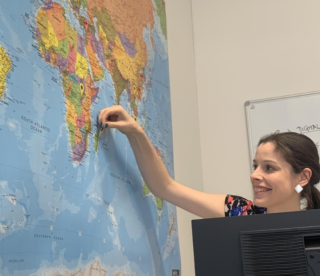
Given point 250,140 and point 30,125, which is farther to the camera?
point 250,140

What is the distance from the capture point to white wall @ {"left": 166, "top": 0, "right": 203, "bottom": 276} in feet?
6.72

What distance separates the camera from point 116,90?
149cm

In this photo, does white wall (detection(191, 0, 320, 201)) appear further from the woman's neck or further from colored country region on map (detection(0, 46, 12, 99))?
colored country region on map (detection(0, 46, 12, 99))

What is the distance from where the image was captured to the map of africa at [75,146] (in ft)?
3.25

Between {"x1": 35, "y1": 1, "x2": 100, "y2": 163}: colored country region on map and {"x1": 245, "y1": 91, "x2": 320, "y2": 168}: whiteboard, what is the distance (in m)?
1.31

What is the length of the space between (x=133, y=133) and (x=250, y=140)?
113 centimetres

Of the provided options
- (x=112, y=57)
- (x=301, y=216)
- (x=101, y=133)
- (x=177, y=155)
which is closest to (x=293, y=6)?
(x=177, y=155)

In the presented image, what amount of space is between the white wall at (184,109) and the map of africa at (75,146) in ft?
0.84

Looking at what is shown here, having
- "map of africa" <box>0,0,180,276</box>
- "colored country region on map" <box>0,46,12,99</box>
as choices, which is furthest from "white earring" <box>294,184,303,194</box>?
"colored country region on map" <box>0,46,12,99</box>

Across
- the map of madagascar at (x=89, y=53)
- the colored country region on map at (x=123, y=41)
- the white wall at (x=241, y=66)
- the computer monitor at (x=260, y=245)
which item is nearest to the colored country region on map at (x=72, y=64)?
the map of madagascar at (x=89, y=53)

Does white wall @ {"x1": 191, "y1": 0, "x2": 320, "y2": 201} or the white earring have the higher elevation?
white wall @ {"x1": 191, "y1": 0, "x2": 320, "y2": 201}

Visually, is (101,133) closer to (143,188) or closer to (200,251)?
(143,188)

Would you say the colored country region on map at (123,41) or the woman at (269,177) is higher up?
the colored country region on map at (123,41)

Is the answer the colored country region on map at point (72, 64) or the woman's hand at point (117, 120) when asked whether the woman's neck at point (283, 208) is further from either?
the colored country region on map at point (72, 64)
